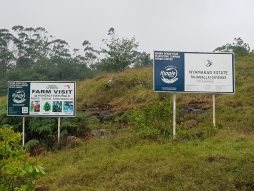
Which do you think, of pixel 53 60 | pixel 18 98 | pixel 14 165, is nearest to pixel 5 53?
pixel 53 60

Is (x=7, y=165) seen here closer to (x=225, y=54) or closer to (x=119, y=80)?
(x=225, y=54)

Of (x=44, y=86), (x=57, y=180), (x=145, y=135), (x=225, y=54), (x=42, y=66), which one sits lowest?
Answer: (x=57, y=180)

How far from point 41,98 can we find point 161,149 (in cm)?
461

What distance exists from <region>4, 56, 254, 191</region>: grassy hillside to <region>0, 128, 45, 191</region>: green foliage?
486cm

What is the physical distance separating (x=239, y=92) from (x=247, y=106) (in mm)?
1635

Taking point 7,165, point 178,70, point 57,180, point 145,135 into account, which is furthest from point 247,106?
point 7,165

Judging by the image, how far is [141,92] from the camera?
18172 millimetres

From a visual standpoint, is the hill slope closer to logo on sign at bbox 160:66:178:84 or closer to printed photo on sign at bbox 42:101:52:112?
logo on sign at bbox 160:66:178:84

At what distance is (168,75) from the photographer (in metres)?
→ 13.0

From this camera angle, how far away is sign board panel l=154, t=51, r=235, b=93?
13.0m

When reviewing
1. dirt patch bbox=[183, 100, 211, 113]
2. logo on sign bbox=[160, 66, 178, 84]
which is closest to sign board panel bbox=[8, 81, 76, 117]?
logo on sign bbox=[160, 66, 178, 84]

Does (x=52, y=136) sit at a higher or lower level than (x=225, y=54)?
lower

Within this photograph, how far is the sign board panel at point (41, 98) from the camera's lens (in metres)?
13.7

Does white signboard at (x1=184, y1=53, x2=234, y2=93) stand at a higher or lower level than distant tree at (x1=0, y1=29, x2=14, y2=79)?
lower
